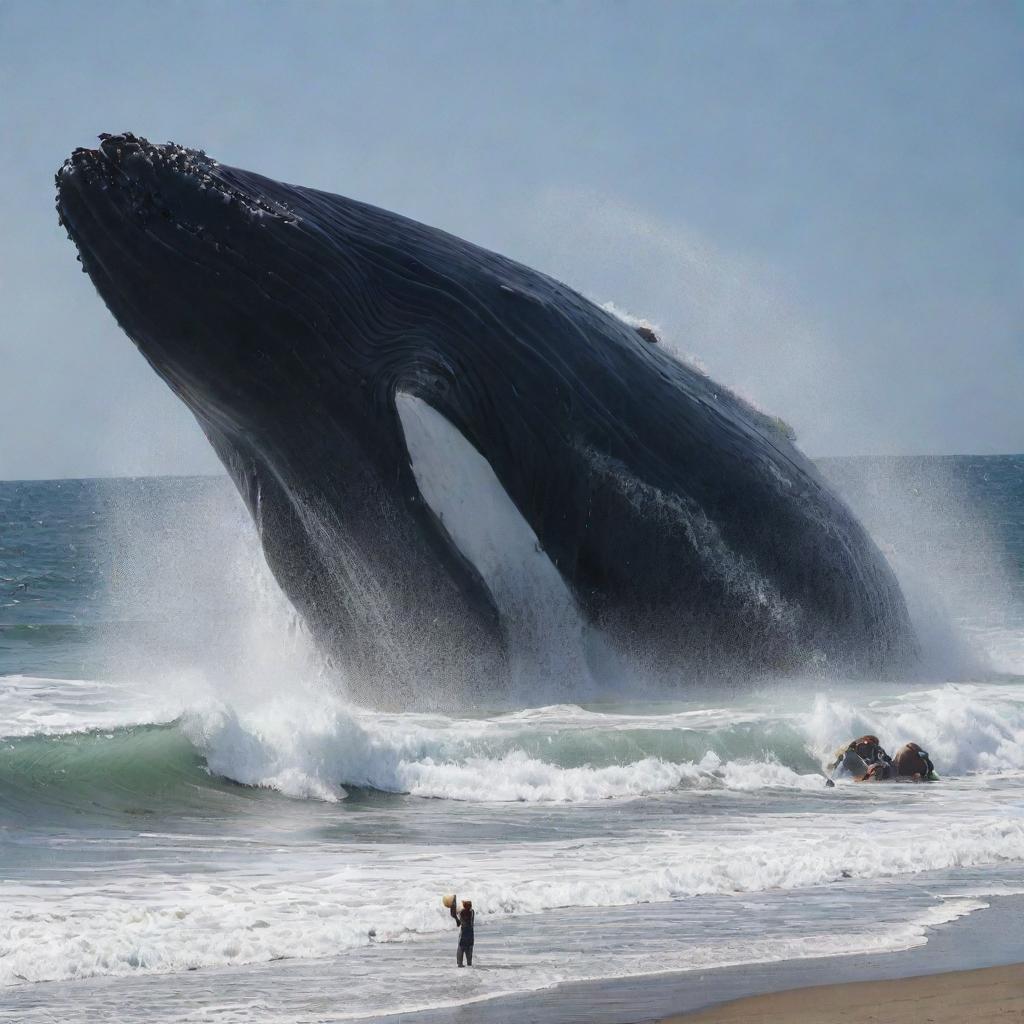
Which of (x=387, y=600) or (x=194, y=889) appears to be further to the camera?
(x=387, y=600)

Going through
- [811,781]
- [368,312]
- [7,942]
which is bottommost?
[7,942]

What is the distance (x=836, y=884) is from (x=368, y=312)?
5.49 m

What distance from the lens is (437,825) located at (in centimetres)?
1238

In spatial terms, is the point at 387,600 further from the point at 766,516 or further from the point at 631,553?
the point at 766,516

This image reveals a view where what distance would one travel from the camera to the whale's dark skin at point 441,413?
11.4 metres

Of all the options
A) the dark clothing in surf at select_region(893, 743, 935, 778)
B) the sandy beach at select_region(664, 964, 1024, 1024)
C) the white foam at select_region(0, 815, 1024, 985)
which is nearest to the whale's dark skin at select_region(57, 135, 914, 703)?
the dark clothing in surf at select_region(893, 743, 935, 778)

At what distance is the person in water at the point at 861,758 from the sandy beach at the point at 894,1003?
6325 millimetres

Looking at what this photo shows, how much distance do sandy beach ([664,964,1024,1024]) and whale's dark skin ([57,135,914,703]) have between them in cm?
572

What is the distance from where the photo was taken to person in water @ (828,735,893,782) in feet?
48.3

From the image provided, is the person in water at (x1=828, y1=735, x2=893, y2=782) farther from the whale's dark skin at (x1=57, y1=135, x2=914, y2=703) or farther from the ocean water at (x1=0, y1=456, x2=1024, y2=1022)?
the whale's dark skin at (x1=57, y1=135, x2=914, y2=703)

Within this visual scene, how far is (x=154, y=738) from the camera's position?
15.1 metres

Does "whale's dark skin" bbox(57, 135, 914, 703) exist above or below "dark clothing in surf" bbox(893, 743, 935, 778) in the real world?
above

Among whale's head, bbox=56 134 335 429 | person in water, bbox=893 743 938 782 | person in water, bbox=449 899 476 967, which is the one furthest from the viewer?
person in water, bbox=893 743 938 782

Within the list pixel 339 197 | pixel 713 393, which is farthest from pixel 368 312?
pixel 713 393
